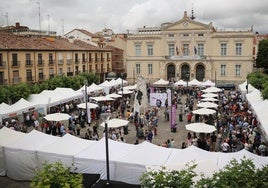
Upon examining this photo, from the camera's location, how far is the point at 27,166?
14.7 meters

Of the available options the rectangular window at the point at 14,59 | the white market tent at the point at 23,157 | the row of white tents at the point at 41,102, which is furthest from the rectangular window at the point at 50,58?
the white market tent at the point at 23,157

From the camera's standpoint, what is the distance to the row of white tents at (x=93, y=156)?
12805 mm

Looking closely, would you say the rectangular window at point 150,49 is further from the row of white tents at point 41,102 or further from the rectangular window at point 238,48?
the row of white tents at point 41,102

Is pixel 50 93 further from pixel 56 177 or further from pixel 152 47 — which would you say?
pixel 152 47

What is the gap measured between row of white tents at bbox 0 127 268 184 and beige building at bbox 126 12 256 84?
120 feet

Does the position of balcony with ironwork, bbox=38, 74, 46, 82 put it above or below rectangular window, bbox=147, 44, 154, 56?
below

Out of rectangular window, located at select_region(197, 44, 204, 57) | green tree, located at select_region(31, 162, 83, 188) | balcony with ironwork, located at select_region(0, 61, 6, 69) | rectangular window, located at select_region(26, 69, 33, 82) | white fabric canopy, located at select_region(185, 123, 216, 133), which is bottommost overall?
white fabric canopy, located at select_region(185, 123, 216, 133)

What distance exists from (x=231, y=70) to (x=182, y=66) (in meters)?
7.89

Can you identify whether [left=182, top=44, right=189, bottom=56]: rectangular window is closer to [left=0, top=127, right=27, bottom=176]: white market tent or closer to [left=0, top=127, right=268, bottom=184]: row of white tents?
[left=0, top=127, right=268, bottom=184]: row of white tents

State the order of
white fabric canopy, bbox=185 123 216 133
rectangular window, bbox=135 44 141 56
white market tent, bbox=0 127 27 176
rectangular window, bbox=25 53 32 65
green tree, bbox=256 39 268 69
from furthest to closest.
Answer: green tree, bbox=256 39 268 69 → rectangular window, bbox=135 44 141 56 → rectangular window, bbox=25 53 32 65 → white fabric canopy, bbox=185 123 216 133 → white market tent, bbox=0 127 27 176

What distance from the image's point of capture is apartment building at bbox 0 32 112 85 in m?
36.8

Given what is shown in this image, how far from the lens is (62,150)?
1436 cm

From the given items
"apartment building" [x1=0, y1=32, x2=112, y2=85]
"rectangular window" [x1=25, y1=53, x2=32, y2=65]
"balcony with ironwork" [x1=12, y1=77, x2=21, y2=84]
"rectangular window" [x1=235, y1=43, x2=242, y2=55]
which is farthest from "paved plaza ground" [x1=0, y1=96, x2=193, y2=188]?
"rectangular window" [x1=235, y1=43, x2=242, y2=55]

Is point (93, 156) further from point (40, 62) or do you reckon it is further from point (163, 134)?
point (40, 62)
